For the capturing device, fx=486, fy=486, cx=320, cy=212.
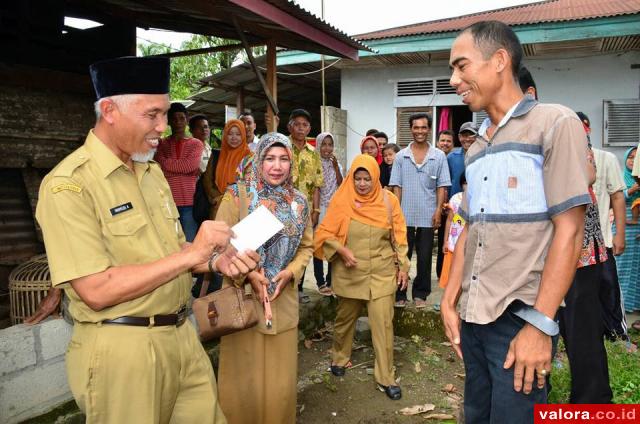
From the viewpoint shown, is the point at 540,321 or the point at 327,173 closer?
the point at 540,321

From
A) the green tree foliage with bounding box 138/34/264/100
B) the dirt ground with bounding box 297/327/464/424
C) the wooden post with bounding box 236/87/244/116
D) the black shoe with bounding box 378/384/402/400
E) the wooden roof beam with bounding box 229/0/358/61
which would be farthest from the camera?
the green tree foliage with bounding box 138/34/264/100

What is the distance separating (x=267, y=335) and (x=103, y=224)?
1.62 meters

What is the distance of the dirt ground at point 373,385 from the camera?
13.0 feet

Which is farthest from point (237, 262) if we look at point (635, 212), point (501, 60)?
point (635, 212)

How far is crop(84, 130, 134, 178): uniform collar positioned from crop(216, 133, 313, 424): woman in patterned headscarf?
132 cm

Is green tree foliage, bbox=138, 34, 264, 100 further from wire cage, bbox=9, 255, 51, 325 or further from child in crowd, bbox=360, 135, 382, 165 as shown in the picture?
wire cage, bbox=9, 255, 51, 325

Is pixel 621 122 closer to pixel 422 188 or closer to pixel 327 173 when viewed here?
pixel 422 188

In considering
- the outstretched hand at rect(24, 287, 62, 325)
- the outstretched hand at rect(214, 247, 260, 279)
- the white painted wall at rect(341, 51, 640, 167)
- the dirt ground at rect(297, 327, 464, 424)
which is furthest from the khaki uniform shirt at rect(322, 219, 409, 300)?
the white painted wall at rect(341, 51, 640, 167)

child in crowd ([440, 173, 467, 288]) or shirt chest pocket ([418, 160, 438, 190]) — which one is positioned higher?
shirt chest pocket ([418, 160, 438, 190])

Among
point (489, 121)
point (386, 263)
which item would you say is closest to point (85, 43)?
point (386, 263)

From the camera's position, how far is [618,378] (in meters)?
3.72

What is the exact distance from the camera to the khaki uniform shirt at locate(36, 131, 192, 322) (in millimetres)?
1752

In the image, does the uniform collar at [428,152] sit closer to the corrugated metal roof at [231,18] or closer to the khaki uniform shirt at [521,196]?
the corrugated metal roof at [231,18]

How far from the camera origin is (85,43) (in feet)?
17.8
